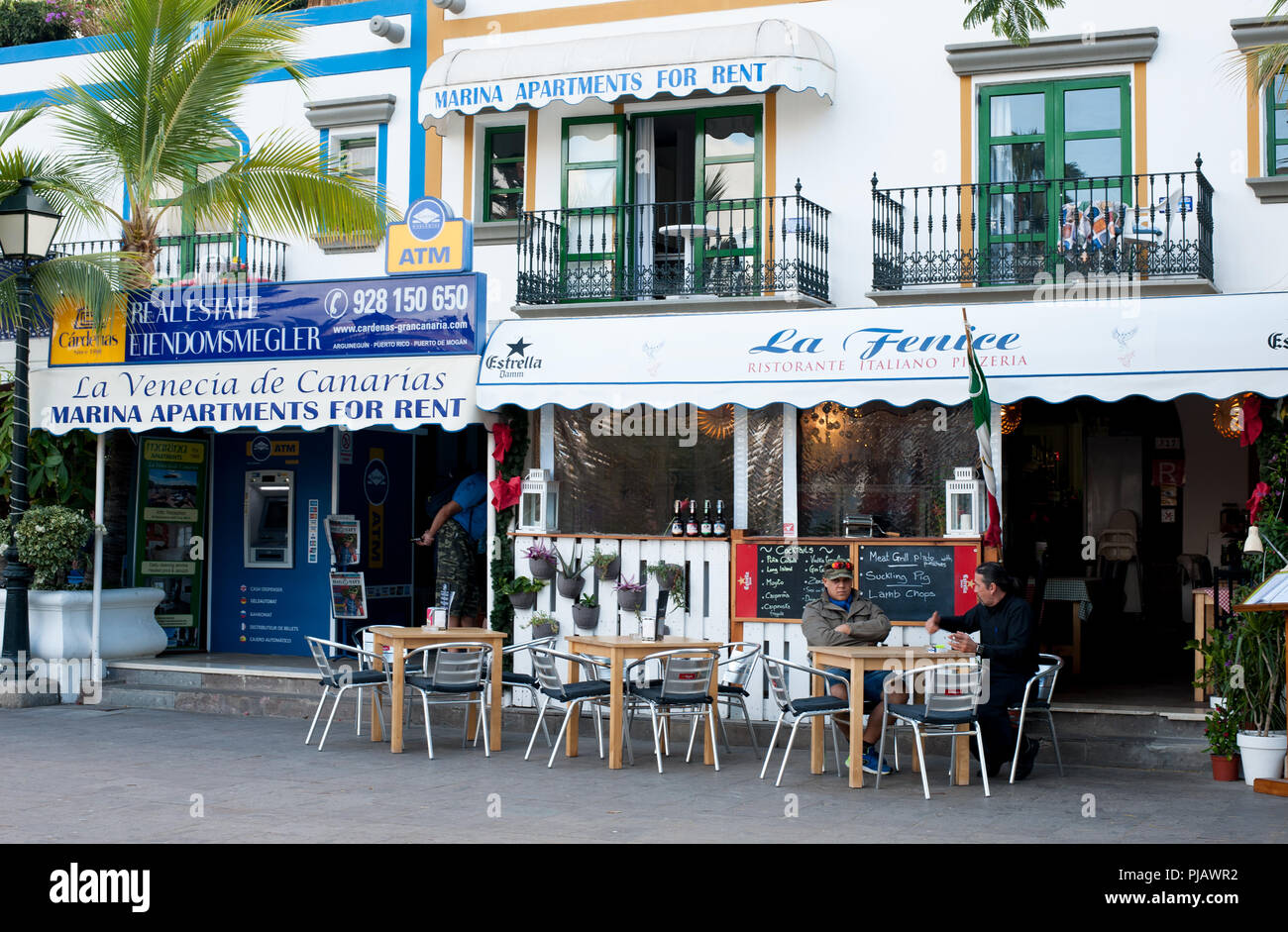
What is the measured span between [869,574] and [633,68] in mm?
5757

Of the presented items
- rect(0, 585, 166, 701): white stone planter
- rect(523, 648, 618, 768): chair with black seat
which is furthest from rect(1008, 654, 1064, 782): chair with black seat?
rect(0, 585, 166, 701): white stone planter

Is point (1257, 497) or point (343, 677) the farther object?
point (343, 677)

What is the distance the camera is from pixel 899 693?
31.7 feet

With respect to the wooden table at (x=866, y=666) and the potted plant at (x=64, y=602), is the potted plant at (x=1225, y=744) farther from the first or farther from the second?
the potted plant at (x=64, y=602)

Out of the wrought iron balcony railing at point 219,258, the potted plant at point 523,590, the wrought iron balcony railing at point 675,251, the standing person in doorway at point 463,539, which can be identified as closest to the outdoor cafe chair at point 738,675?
the potted plant at point 523,590

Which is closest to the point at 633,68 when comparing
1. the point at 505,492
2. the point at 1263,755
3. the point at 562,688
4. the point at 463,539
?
the point at 505,492

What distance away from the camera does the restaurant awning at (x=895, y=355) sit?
33.3ft

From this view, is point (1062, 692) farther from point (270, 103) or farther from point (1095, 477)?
point (270, 103)

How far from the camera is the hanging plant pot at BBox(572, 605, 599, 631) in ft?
39.6

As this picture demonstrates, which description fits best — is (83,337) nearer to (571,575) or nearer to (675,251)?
(571,575)

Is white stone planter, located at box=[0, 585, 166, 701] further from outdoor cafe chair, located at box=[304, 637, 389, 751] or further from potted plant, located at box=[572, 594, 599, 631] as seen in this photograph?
potted plant, located at box=[572, 594, 599, 631]

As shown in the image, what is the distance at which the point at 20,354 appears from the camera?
43.3ft

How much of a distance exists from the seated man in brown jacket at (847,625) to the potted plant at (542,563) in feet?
9.08
